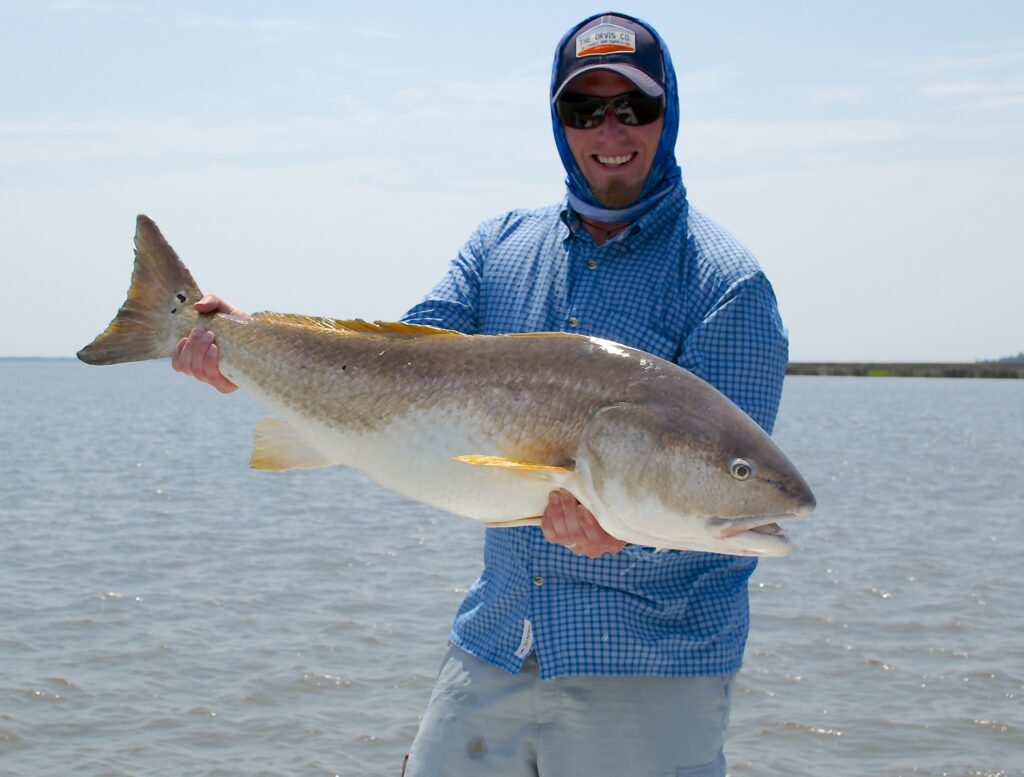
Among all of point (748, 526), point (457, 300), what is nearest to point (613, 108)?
point (457, 300)

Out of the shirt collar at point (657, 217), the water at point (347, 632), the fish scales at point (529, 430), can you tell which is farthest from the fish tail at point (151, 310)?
the water at point (347, 632)

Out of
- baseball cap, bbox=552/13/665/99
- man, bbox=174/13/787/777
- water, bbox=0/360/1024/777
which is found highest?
baseball cap, bbox=552/13/665/99

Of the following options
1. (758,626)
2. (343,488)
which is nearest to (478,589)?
(758,626)

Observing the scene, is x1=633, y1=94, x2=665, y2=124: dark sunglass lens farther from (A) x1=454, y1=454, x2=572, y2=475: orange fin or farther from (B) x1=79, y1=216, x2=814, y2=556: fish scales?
(A) x1=454, y1=454, x2=572, y2=475: orange fin

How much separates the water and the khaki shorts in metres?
4.43

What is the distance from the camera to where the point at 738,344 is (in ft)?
11.5

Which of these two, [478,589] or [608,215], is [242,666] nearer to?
[478,589]

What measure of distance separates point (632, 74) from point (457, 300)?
3.16 ft

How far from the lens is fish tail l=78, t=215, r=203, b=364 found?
395 centimetres

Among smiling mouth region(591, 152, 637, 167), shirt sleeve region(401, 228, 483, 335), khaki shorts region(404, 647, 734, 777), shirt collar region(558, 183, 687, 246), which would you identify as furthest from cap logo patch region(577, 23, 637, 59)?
khaki shorts region(404, 647, 734, 777)

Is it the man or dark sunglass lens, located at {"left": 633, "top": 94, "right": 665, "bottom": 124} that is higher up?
dark sunglass lens, located at {"left": 633, "top": 94, "right": 665, "bottom": 124}

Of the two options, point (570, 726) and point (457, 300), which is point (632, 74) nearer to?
point (457, 300)

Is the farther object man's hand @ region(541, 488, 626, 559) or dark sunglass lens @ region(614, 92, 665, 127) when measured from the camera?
dark sunglass lens @ region(614, 92, 665, 127)

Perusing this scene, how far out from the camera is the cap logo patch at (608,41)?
383 centimetres
